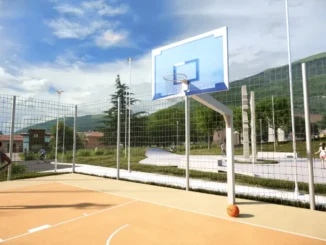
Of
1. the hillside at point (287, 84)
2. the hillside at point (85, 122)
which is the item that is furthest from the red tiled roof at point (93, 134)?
the hillside at point (287, 84)

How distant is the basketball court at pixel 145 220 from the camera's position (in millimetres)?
3520

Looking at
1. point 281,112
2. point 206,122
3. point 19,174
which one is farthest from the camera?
point 19,174

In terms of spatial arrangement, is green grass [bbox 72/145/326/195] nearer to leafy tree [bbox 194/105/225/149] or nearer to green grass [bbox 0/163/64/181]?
leafy tree [bbox 194/105/225/149]

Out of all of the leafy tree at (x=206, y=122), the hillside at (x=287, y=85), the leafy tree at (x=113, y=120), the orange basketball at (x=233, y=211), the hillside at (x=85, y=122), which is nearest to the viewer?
the orange basketball at (x=233, y=211)

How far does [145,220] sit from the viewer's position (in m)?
4.30

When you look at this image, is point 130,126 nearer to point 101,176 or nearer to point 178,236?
point 101,176

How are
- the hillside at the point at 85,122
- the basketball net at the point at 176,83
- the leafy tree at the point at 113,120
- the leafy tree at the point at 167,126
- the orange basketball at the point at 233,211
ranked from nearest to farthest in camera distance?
the orange basketball at the point at 233,211
the basketball net at the point at 176,83
the leafy tree at the point at 167,126
the leafy tree at the point at 113,120
the hillside at the point at 85,122

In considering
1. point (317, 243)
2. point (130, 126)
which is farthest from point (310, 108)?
point (130, 126)

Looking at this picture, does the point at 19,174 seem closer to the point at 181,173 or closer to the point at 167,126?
the point at 167,126

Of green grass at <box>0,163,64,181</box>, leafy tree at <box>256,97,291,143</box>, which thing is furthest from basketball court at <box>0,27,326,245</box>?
leafy tree at <box>256,97,291,143</box>

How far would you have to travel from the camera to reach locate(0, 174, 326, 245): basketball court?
3.52 m

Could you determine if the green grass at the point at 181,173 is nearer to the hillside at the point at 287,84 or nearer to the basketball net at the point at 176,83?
the hillside at the point at 287,84

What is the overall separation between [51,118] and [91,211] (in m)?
6.47

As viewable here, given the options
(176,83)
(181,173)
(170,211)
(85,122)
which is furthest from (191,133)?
(85,122)
